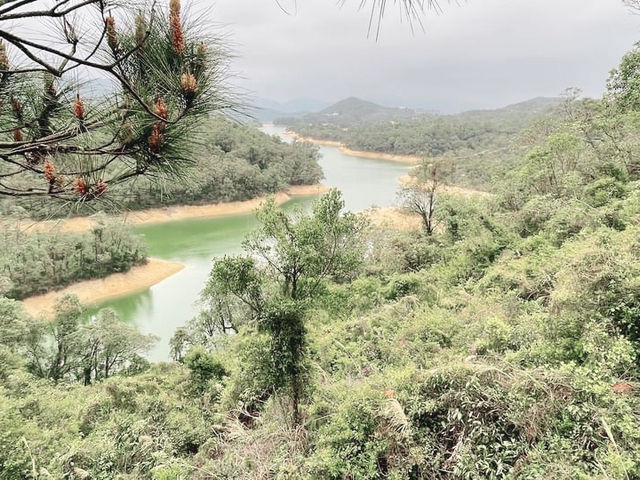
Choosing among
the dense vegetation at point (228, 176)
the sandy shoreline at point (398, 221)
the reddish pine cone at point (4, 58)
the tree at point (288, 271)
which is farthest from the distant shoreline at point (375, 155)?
the reddish pine cone at point (4, 58)

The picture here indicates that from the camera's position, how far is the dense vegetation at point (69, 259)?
11711mm

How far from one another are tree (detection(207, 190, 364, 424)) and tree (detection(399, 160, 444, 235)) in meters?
7.35

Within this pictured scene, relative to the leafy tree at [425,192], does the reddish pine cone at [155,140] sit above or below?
above

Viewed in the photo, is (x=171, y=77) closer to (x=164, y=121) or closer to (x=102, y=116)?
(x=164, y=121)

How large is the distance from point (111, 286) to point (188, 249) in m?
4.27

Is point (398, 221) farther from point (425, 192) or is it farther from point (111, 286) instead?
point (111, 286)

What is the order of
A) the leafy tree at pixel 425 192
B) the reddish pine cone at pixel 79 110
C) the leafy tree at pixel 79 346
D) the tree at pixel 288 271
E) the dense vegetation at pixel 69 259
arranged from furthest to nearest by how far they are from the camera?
the dense vegetation at pixel 69 259
the leafy tree at pixel 425 192
the leafy tree at pixel 79 346
the tree at pixel 288 271
the reddish pine cone at pixel 79 110

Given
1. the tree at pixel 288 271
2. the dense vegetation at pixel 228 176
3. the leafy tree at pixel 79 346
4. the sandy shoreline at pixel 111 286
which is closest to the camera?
the dense vegetation at pixel 228 176

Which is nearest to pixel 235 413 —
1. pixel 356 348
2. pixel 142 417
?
pixel 142 417

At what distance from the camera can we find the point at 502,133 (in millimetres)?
36562

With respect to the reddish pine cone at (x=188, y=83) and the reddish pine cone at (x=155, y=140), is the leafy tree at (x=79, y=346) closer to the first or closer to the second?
the reddish pine cone at (x=155, y=140)

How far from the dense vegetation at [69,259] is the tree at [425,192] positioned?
876cm

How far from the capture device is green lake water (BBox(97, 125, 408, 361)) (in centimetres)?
1114

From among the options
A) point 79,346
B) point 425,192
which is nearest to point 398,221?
point 425,192
